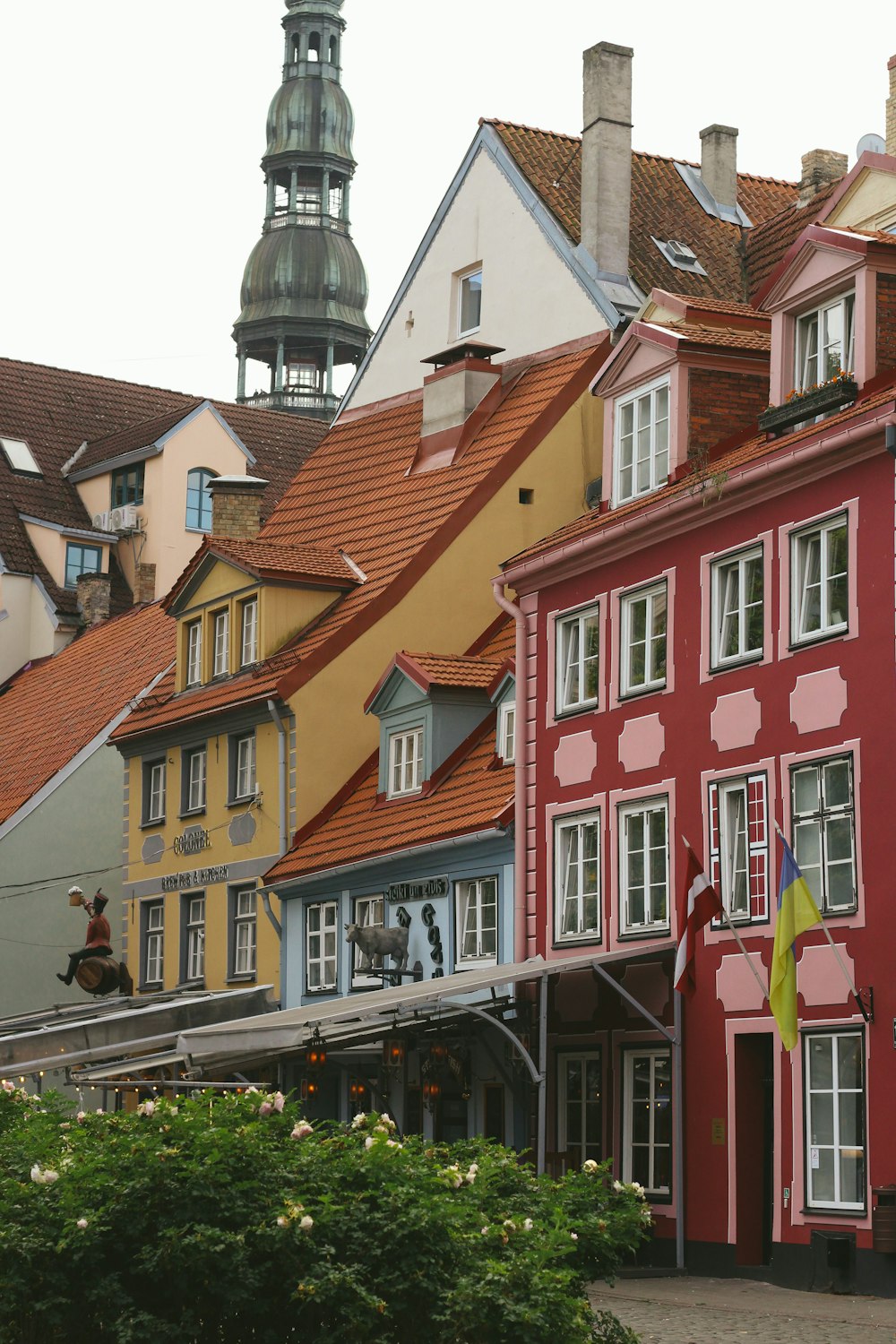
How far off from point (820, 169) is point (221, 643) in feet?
41.8

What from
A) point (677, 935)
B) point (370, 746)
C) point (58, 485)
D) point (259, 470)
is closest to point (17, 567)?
point (58, 485)

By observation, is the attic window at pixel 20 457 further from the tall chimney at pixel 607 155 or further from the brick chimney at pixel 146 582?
the tall chimney at pixel 607 155

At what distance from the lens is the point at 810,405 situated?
25.0 m

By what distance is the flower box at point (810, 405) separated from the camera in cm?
2436

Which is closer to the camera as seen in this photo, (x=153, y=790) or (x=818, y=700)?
(x=818, y=700)

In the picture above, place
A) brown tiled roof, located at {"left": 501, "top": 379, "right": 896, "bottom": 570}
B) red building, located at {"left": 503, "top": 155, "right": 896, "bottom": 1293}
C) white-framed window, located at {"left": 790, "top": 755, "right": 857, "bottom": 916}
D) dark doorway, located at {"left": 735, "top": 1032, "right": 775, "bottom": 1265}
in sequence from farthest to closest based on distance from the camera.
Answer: dark doorway, located at {"left": 735, "top": 1032, "right": 775, "bottom": 1265} < brown tiled roof, located at {"left": 501, "top": 379, "right": 896, "bottom": 570} < white-framed window, located at {"left": 790, "top": 755, "right": 857, "bottom": 916} < red building, located at {"left": 503, "top": 155, "right": 896, "bottom": 1293}

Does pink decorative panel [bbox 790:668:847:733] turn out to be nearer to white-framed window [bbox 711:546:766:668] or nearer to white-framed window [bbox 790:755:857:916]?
white-framed window [bbox 790:755:857:916]

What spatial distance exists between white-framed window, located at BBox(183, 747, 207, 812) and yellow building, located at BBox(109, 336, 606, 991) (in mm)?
42

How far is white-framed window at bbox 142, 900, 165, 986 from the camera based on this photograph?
39.9 m

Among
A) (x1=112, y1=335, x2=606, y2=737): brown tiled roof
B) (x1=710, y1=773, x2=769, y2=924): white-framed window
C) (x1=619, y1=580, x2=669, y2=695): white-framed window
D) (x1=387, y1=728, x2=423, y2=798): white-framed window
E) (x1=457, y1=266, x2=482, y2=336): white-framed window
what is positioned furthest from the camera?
(x1=457, y1=266, x2=482, y2=336): white-framed window

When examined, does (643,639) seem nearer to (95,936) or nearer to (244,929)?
(244,929)

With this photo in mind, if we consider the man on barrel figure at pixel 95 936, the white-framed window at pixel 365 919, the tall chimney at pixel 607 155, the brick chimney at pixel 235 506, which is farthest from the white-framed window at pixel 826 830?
the brick chimney at pixel 235 506

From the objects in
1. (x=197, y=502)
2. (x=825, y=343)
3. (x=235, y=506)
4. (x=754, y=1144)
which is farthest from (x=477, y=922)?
(x=197, y=502)

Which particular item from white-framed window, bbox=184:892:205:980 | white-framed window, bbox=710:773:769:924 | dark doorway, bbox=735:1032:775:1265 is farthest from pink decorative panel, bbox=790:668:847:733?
white-framed window, bbox=184:892:205:980
